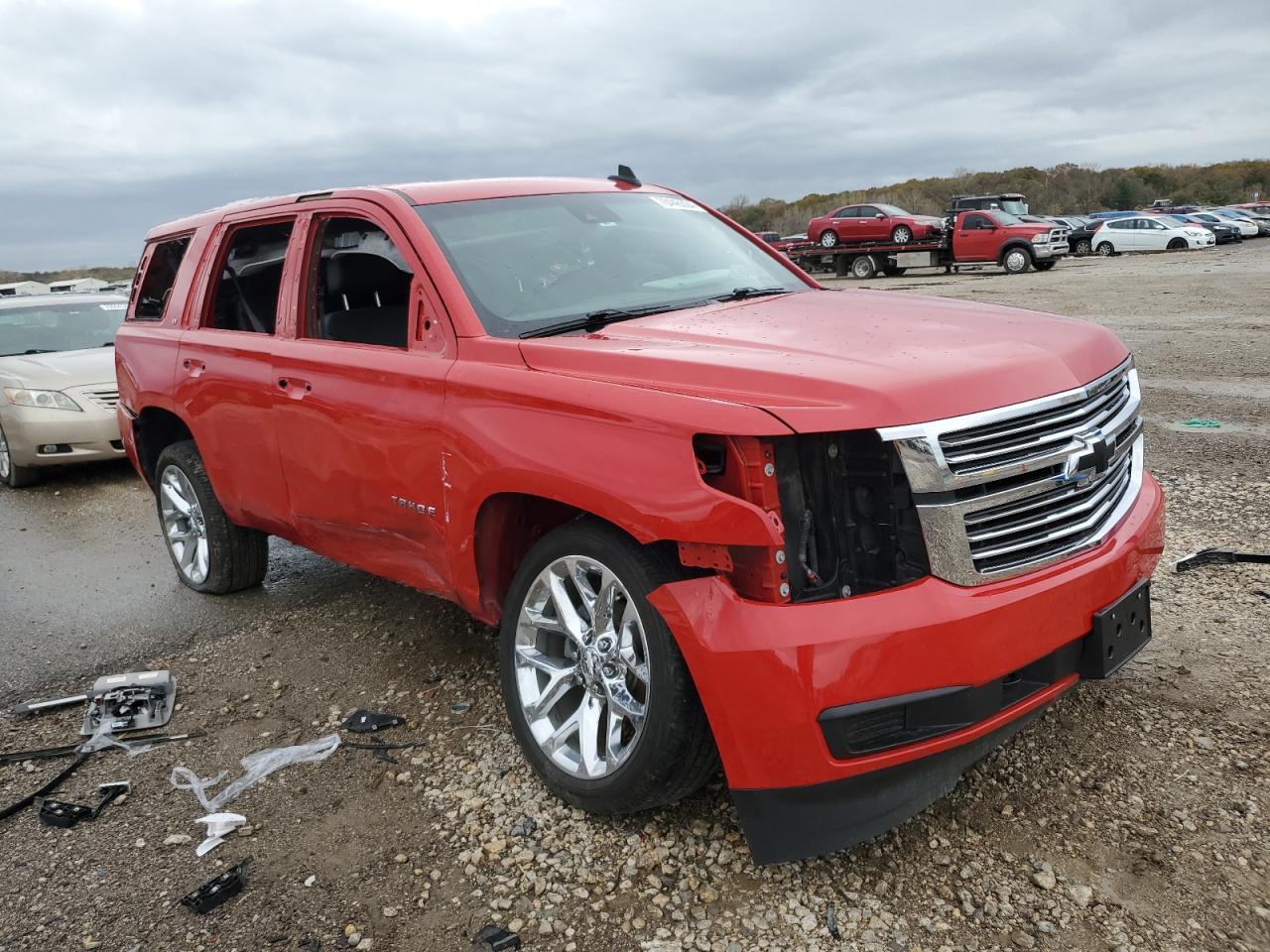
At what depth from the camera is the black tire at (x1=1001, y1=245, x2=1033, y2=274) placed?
2823 cm

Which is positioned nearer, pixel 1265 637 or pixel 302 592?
pixel 1265 637

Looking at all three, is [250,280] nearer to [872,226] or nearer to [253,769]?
[253,769]

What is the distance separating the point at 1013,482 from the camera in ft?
8.50

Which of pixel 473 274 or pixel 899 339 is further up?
pixel 473 274

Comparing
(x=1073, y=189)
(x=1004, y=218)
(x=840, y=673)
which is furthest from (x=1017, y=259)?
(x=1073, y=189)

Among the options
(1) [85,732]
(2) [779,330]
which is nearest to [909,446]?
(2) [779,330]

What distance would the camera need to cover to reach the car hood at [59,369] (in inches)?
342

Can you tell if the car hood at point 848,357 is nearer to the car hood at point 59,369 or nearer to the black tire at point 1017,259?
the car hood at point 59,369

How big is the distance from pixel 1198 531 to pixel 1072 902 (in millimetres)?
3234

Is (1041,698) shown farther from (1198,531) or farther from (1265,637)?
(1198,531)

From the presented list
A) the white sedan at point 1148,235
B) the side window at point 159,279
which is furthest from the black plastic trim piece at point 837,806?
the white sedan at point 1148,235

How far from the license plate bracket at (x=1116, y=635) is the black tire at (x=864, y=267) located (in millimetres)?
28540

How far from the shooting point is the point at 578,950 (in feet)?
8.53

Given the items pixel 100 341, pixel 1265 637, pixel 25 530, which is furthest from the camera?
pixel 100 341
